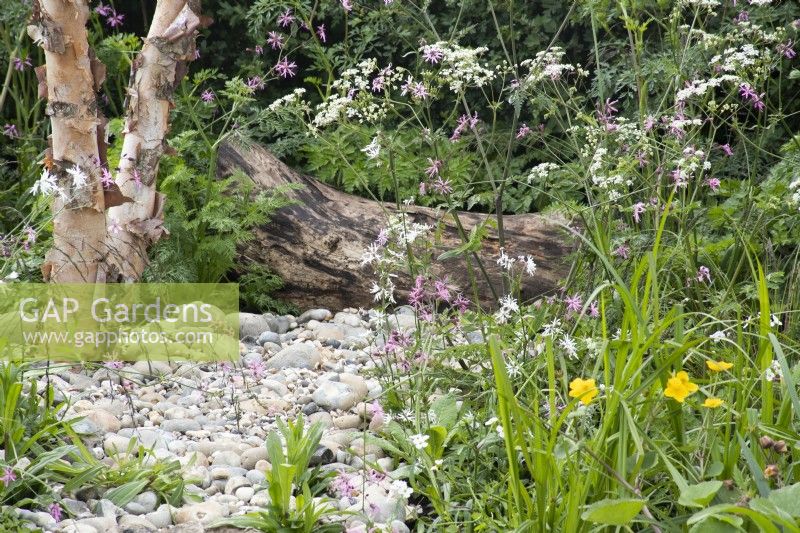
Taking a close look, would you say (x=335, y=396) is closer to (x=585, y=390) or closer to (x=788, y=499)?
(x=585, y=390)

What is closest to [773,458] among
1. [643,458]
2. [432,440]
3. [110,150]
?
[643,458]

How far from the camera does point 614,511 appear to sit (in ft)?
5.98

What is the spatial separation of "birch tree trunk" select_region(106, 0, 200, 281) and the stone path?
0.57 m

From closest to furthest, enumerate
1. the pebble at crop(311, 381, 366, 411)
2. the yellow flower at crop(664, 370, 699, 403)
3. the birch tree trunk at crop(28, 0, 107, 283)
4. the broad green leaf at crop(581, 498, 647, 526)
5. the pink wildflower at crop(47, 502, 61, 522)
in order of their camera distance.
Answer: the broad green leaf at crop(581, 498, 647, 526) < the yellow flower at crop(664, 370, 699, 403) < the pink wildflower at crop(47, 502, 61, 522) < the pebble at crop(311, 381, 366, 411) < the birch tree trunk at crop(28, 0, 107, 283)

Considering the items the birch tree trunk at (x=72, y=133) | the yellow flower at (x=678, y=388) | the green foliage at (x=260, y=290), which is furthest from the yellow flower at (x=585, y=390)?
the green foliage at (x=260, y=290)

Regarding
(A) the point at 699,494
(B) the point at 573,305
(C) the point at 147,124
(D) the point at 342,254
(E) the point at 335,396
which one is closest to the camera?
(A) the point at 699,494

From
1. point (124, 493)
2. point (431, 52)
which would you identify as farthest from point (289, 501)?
point (431, 52)

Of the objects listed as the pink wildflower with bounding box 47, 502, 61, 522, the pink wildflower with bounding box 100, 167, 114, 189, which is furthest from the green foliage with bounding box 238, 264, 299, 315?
the pink wildflower with bounding box 47, 502, 61, 522

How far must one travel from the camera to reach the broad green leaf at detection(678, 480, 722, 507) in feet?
5.90

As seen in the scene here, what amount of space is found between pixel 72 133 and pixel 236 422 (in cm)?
144

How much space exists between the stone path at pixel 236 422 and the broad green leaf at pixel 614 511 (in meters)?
0.66

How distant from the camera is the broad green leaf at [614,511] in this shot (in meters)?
1.80

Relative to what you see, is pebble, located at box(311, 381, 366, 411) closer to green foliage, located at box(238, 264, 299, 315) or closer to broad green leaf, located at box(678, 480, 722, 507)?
green foliage, located at box(238, 264, 299, 315)

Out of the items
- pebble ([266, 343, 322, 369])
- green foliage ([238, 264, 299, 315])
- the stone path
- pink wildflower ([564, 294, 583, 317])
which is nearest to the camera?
the stone path
